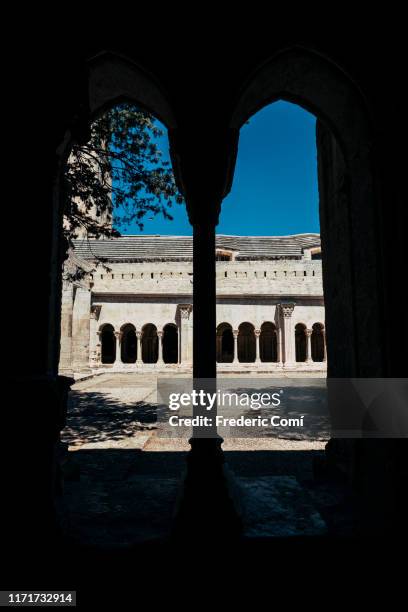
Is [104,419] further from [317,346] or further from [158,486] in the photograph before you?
[317,346]

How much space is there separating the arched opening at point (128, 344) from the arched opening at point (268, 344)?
7.70 meters

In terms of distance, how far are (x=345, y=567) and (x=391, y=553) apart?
0.31 meters

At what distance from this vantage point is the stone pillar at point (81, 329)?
16812mm

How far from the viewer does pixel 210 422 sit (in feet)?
8.29

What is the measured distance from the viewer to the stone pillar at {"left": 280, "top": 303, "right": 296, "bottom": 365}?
18800mm

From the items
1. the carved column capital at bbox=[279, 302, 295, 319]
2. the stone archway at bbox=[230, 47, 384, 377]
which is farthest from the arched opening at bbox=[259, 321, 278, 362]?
the stone archway at bbox=[230, 47, 384, 377]

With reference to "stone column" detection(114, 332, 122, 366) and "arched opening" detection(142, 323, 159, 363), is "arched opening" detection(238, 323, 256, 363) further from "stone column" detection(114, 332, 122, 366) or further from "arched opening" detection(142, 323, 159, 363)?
"stone column" detection(114, 332, 122, 366)

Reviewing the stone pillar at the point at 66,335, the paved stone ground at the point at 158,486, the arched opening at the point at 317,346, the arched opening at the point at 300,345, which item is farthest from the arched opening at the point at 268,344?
the paved stone ground at the point at 158,486

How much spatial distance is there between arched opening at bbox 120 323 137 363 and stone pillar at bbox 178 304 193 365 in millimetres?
3422

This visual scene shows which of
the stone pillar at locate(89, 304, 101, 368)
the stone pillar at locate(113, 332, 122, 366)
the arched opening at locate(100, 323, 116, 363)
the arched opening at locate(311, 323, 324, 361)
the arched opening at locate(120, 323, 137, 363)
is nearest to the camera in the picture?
the stone pillar at locate(113, 332, 122, 366)

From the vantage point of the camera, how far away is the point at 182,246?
24.0m

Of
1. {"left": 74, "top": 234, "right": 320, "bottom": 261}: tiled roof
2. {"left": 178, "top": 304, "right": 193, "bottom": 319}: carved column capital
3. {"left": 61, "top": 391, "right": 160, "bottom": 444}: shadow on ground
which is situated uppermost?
{"left": 74, "top": 234, "right": 320, "bottom": 261}: tiled roof

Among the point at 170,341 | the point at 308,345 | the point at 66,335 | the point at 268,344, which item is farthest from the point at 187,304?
the point at 308,345

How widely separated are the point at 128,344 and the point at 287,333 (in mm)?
9697
